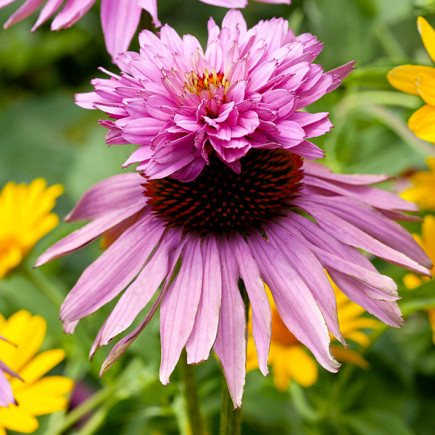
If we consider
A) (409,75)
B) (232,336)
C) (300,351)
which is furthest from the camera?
(300,351)

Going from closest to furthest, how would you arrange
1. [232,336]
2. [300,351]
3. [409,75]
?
1. [232,336]
2. [409,75]
3. [300,351]

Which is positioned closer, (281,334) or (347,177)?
(347,177)

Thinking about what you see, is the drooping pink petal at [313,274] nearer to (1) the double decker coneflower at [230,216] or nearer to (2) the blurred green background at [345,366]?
(1) the double decker coneflower at [230,216]

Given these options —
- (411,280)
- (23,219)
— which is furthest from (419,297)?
(23,219)

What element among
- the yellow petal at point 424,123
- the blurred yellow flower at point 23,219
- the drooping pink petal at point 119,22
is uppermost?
the drooping pink petal at point 119,22

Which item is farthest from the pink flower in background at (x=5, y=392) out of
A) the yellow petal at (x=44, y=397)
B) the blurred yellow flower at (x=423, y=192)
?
the blurred yellow flower at (x=423, y=192)

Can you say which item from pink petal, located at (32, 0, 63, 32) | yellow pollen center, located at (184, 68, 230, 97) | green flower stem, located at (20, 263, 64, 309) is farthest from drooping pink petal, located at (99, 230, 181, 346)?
green flower stem, located at (20, 263, 64, 309)

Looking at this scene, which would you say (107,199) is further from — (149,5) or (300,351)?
(300,351)
